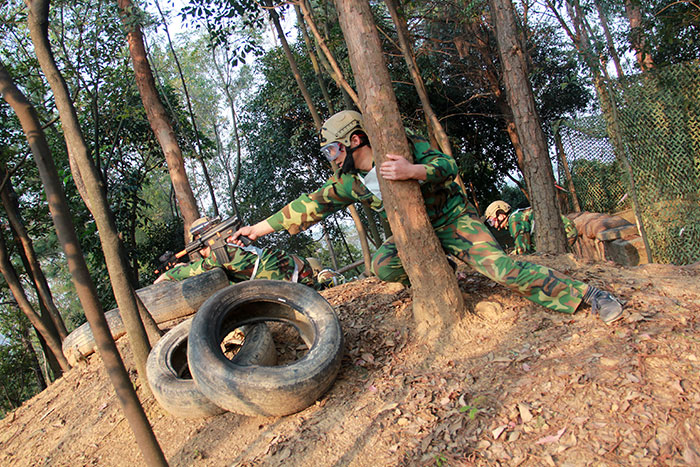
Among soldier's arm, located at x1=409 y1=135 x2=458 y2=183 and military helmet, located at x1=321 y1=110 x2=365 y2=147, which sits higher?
military helmet, located at x1=321 y1=110 x2=365 y2=147

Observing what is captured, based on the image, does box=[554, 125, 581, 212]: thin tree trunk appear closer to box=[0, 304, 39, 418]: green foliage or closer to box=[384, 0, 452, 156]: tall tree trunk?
box=[384, 0, 452, 156]: tall tree trunk

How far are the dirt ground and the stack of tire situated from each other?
0.16m

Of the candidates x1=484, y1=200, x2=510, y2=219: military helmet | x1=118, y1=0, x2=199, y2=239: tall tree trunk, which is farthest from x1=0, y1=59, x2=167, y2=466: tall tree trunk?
x1=484, y1=200, x2=510, y2=219: military helmet

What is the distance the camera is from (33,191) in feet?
38.5

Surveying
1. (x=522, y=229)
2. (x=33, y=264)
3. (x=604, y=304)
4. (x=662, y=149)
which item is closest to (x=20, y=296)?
(x=33, y=264)

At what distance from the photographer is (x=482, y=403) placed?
120 inches

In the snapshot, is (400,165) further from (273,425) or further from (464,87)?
(464,87)

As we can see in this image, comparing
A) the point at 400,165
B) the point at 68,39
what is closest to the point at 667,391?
the point at 400,165

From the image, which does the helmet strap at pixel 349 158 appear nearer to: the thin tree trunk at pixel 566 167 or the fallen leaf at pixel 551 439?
the fallen leaf at pixel 551 439

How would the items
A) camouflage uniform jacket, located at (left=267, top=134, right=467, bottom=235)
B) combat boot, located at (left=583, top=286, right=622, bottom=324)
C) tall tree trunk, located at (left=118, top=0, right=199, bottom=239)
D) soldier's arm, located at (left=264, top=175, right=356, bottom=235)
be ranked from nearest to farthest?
combat boot, located at (left=583, top=286, right=622, bottom=324), camouflage uniform jacket, located at (left=267, top=134, right=467, bottom=235), soldier's arm, located at (left=264, top=175, right=356, bottom=235), tall tree trunk, located at (left=118, top=0, right=199, bottom=239)

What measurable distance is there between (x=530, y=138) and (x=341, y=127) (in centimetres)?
339

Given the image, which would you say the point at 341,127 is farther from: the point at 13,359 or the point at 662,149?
the point at 13,359

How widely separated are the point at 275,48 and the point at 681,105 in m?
11.9

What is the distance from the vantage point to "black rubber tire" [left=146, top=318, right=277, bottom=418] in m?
3.68
